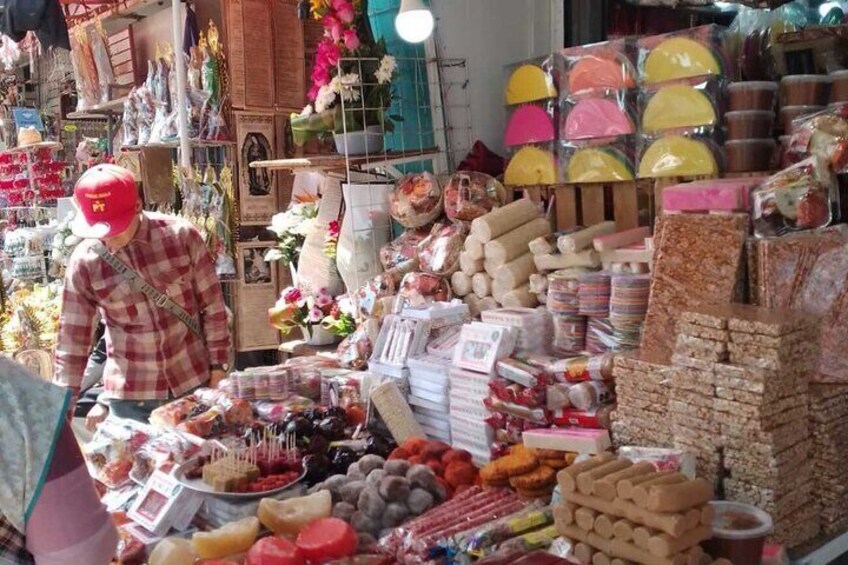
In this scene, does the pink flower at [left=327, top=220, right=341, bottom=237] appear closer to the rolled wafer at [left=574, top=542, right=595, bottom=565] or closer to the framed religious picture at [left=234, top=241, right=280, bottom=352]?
the framed religious picture at [left=234, top=241, right=280, bottom=352]

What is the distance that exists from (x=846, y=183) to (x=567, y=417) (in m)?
1.17

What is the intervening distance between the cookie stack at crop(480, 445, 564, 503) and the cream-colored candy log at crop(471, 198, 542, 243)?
1.10m

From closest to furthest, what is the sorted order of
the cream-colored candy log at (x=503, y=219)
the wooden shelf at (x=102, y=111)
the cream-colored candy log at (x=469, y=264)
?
the cream-colored candy log at (x=503, y=219)
the cream-colored candy log at (x=469, y=264)
the wooden shelf at (x=102, y=111)

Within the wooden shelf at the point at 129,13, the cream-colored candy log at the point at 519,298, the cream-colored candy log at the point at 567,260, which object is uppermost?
the wooden shelf at the point at 129,13

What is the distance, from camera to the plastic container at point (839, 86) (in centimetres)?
298

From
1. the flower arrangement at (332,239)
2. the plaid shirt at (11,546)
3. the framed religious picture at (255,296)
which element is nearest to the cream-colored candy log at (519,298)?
the flower arrangement at (332,239)

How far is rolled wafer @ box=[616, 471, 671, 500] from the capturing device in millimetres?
2055

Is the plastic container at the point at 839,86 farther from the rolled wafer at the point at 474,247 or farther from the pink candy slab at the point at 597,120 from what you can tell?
the rolled wafer at the point at 474,247

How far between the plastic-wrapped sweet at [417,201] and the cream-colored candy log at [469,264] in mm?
391

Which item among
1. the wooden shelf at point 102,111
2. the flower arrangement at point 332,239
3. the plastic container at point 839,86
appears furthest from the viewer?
the wooden shelf at point 102,111

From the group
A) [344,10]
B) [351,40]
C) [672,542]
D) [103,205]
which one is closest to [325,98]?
[351,40]

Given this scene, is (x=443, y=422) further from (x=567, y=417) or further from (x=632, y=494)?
(x=632, y=494)

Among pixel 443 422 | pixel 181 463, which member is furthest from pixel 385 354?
pixel 181 463

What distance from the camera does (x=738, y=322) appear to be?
2.30 metres
